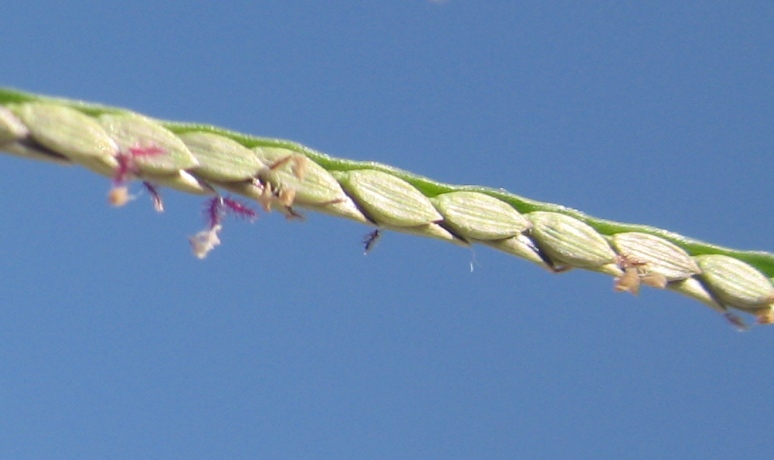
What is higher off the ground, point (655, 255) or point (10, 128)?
point (655, 255)

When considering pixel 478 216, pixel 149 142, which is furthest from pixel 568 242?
pixel 149 142

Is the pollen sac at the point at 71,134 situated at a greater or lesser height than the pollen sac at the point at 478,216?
lesser

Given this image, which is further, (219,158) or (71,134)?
(219,158)

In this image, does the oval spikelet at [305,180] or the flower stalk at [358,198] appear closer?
the flower stalk at [358,198]

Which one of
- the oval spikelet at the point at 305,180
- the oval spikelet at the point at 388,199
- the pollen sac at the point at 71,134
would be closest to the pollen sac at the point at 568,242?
the oval spikelet at the point at 388,199

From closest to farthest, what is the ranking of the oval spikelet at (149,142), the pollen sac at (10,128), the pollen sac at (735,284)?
the pollen sac at (10,128)
the oval spikelet at (149,142)
the pollen sac at (735,284)

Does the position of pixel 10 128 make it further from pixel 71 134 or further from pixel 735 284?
pixel 735 284

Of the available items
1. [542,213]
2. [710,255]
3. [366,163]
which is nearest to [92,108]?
[366,163]

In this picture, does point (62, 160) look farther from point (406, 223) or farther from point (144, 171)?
point (406, 223)

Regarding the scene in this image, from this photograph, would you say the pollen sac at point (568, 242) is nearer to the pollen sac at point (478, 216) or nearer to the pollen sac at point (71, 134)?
the pollen sac at point (478, 216)
